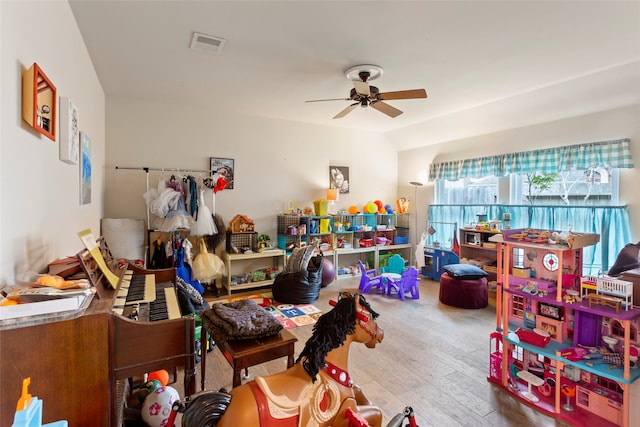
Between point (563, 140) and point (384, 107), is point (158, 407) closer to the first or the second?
point (384, 107)

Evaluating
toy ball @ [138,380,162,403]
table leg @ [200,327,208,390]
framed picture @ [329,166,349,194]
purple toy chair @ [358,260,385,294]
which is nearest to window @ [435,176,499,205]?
framed picture @ [329,166,349,194]

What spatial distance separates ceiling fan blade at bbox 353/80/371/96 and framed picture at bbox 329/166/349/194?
109 inches

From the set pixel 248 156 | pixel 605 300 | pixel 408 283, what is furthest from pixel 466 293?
pixel 248 156

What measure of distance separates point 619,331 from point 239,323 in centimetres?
233

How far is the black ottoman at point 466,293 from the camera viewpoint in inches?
161

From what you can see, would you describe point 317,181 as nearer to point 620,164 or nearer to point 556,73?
point 556,73

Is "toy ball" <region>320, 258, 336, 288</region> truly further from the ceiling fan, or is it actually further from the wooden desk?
the wooden desk

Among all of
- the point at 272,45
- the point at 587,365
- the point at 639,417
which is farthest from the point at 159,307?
the point at 639,417

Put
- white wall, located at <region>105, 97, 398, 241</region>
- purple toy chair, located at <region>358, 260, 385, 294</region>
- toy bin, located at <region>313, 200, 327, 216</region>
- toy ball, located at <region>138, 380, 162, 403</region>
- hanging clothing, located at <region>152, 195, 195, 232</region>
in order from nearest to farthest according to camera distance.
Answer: toy ball, located at <region>138, 380, 162, 403</region> < hanging clothing, located at <region>152, 195, 195, 232</region> < white wall, located at <region>105, 97, 398, 241</region> < purple toy chair, located at <region>358, 260, 385, 294</region> < toy bin, located at <region>313, 200, 327, 216</region>

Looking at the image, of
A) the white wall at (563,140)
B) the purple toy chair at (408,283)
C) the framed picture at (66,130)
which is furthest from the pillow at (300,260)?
the white wall at (563,140)

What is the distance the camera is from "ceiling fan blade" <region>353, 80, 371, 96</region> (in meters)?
3.06

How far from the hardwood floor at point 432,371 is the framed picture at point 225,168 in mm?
2654

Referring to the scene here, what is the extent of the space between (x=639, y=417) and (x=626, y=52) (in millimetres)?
3018

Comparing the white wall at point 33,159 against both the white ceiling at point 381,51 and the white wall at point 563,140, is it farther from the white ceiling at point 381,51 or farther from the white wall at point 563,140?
the white wall at point 563,140
